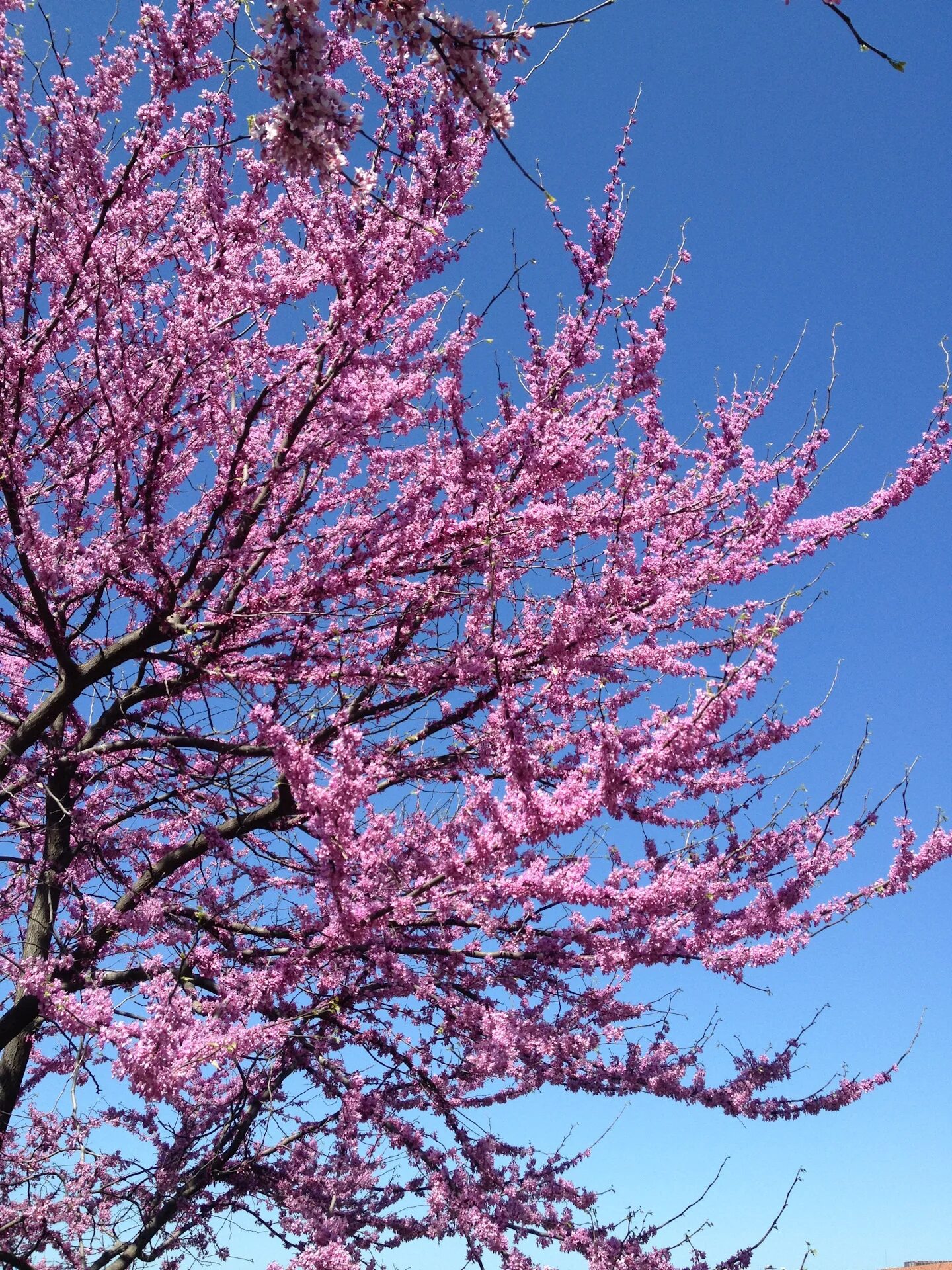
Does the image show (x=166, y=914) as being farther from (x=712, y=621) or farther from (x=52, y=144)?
(x=52, y=144)

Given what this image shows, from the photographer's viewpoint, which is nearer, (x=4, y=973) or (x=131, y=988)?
(x=4, y=973)

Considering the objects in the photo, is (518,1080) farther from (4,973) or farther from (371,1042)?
(4,973)

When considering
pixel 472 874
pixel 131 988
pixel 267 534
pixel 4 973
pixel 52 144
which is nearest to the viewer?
pixel 472 874

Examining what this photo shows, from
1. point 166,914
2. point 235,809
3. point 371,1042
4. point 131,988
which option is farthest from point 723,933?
point 131,988

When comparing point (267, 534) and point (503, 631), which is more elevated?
point (267, 534)

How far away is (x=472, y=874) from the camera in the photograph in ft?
15.7

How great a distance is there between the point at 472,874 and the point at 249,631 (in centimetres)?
236

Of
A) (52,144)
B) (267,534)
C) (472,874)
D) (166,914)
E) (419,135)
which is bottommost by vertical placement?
(472,874)

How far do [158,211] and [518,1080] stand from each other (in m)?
6.90

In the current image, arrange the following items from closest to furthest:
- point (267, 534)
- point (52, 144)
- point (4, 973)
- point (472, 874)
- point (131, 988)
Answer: point (472, 874) < point (52, 144) < point (4, 973) < point (267, 534) < point (131, 988)

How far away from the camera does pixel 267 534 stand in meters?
6.45

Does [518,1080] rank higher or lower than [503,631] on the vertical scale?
lower

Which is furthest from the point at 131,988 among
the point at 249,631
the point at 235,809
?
the point at 249,631

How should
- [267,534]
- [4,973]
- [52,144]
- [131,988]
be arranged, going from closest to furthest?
[52,144] < [4,973] < [267,534] < [131,988]
